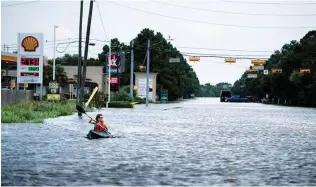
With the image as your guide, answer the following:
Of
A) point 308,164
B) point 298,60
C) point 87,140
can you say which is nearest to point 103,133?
point 87,140

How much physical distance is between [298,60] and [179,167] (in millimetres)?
92135

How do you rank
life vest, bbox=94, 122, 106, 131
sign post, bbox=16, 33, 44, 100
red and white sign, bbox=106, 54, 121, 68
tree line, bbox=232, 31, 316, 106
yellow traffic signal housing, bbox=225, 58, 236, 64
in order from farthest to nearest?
tree line, bbox=232, 31, 316, 106, yellow traffic signal housing, bbox=225, 58, 236, 64, red and white sign, bbox=106, 54, 121, 68, sign post, bbox=16, 33, 44, 100, life vest, bbox=94, 122, 106, 131

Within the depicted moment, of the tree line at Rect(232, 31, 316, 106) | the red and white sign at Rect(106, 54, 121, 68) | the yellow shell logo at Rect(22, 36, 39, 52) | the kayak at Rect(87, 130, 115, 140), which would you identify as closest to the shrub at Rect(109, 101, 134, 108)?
the red and white sign at Rect(106, 54, 121, 68)

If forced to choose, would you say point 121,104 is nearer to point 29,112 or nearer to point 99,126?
point 29,112

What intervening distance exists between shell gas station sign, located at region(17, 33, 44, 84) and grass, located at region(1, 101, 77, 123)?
5.63ft

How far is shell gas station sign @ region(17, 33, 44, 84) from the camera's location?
3381 centimetres

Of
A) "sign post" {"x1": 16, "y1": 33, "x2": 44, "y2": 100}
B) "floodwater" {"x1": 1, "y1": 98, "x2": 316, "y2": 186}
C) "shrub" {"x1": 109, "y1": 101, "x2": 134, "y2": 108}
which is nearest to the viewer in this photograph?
"floodwater" {"x1": 1, "y1": 98, "x2": 316, "y2": 186}

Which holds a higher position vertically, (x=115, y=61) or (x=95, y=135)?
(x=115, y=61)

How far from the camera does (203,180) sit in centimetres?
936

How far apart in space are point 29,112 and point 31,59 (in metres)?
6.62

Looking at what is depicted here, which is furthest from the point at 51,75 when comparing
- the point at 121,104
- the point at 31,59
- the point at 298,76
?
the point at 31,59

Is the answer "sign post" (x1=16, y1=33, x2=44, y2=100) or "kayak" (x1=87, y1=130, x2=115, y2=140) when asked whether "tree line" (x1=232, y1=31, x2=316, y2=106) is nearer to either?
"sign post" (x1=16, y1=33, x2=44, y2=100)

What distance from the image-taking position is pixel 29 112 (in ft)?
93.1

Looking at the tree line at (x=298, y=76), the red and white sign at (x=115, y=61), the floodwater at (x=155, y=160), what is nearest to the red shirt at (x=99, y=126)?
the floodwater at (x=155, y=160)
